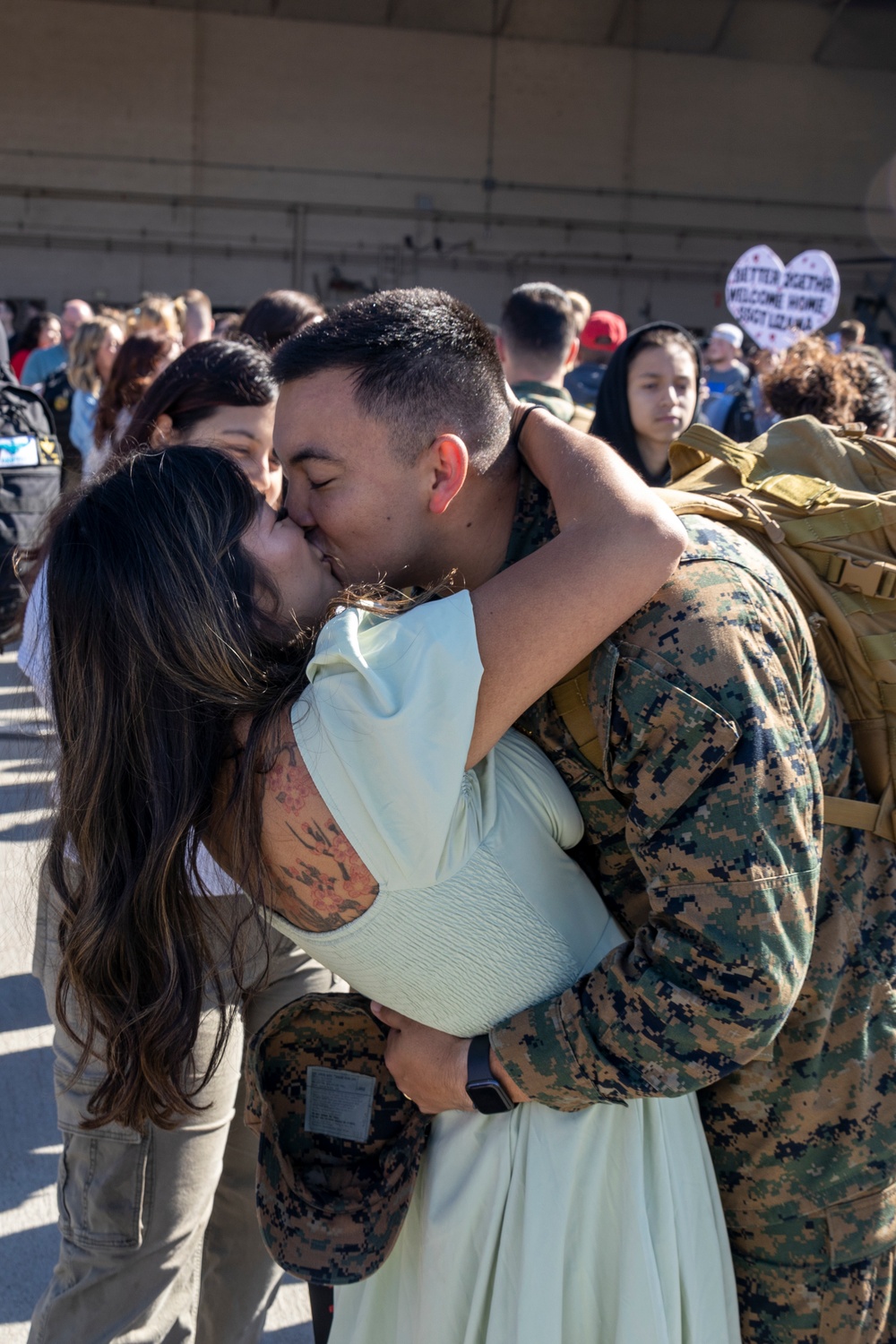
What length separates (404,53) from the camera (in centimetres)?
1972

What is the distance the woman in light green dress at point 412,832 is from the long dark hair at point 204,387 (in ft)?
3.77

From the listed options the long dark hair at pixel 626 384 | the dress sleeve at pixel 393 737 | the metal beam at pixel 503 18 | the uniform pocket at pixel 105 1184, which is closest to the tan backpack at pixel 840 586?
the dress sleeve at pixel 393 737

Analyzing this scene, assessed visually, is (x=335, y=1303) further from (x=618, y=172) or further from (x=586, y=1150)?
(x=618, y=172)

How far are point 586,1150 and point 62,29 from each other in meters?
21.2

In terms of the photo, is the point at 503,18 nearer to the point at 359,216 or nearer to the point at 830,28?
the point at 359,216

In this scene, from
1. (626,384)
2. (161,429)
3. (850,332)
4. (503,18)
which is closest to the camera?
(161,429)

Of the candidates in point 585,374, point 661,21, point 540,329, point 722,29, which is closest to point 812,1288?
point 540,329

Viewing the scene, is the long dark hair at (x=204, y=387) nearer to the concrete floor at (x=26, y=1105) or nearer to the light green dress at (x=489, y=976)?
the concrete floor at (x=26, y=1105)

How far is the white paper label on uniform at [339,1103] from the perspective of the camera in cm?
154

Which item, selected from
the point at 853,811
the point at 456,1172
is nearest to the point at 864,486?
the point at 853,811

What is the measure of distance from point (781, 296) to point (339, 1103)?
740cm

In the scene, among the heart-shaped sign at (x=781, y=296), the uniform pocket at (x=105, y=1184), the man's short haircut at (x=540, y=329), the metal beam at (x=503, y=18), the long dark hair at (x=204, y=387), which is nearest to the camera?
the uniform pocket at (x=105, y=1184)

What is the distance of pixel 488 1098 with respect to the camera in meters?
1.39

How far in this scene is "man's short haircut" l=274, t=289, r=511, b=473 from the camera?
1.62 metres
